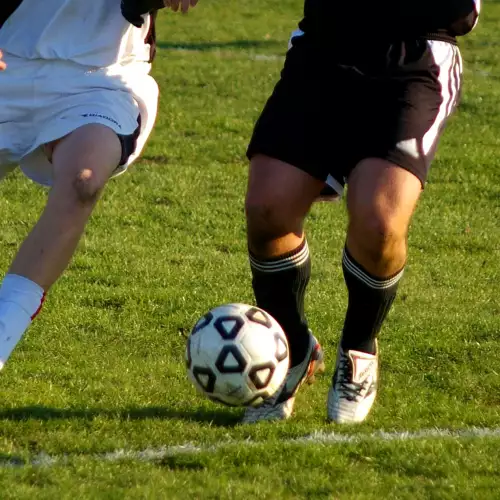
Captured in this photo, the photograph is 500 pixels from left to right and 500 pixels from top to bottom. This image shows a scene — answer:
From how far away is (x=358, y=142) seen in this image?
186 inches

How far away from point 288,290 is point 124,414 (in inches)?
32.2

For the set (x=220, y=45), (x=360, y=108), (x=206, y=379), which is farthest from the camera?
(x=220, y=45)

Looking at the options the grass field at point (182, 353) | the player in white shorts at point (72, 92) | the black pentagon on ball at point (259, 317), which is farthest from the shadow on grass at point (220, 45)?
the black pentagon on ball at point (259, 317)

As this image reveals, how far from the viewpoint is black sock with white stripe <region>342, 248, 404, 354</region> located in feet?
15.9

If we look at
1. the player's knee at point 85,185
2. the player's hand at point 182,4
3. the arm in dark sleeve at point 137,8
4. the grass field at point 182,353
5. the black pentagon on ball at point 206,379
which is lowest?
the grass field at point 182,353

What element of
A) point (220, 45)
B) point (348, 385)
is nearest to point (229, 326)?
point (348, 385)

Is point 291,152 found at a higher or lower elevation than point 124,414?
higher

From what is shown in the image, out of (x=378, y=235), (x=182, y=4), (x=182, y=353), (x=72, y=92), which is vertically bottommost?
(x=182, y=353)

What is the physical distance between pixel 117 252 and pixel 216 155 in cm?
287

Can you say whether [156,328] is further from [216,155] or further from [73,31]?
[216,155]

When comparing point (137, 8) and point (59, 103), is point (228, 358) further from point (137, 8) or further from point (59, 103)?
point (137, 8)

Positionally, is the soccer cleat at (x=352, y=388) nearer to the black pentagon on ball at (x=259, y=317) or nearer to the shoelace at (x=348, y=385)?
the shoelace at (x=348, y=385)

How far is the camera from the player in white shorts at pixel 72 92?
4660mm

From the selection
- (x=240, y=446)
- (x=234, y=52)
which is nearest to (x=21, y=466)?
(x=240, y=446)
